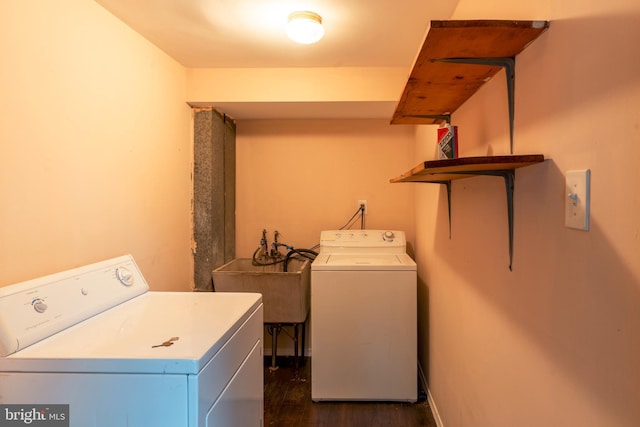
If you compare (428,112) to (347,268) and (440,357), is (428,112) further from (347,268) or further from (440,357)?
(440,357)

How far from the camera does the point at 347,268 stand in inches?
84.3

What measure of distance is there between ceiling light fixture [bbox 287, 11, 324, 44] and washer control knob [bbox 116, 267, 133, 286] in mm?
1316

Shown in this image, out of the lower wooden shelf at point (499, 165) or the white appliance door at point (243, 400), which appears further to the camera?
the white appliance door at point (243, 400)

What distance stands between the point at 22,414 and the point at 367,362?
169 cm

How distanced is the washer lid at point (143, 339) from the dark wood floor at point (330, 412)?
1.04 m

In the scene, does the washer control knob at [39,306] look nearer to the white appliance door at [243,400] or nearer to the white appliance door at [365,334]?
the white appliance door at [243,400]

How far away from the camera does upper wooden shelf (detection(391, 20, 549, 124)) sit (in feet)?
2.79

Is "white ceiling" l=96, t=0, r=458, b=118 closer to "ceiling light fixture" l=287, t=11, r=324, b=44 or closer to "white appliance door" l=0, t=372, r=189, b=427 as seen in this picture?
"ceiling light fixture" l=287, t=11, r=324, b=44

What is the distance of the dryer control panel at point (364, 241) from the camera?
253 cm

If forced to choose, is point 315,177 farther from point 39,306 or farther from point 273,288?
point 39,306

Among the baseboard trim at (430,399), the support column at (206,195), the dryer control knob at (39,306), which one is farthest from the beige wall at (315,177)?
the dryer control knob at (39,306)

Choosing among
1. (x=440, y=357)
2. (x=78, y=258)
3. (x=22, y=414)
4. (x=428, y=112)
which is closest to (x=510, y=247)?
(x=428, y=112)

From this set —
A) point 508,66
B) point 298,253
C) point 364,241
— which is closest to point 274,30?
point 508,66

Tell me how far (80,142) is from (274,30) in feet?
3.47
